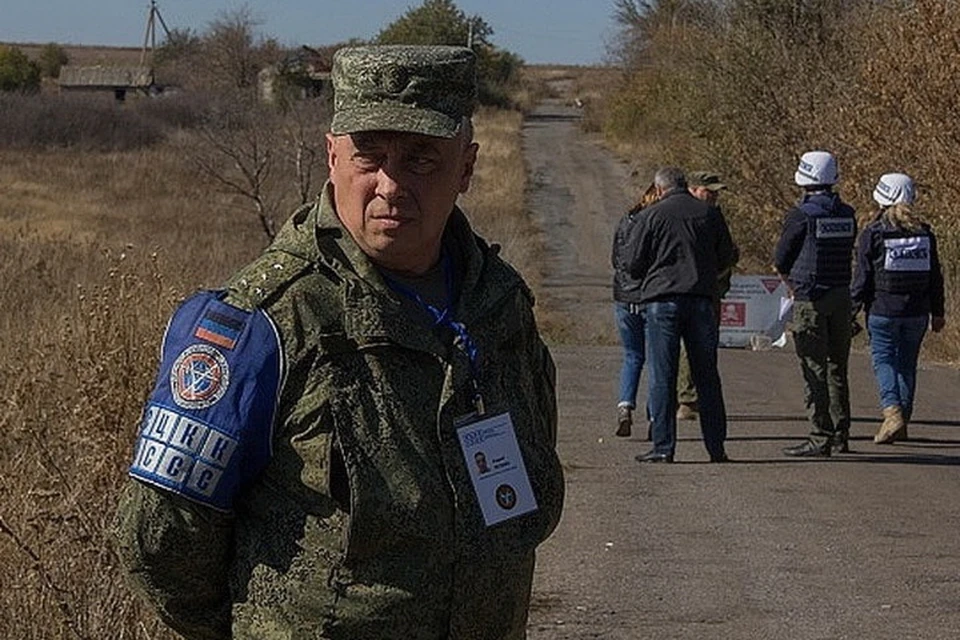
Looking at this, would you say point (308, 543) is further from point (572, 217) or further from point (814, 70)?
point (572, 217)

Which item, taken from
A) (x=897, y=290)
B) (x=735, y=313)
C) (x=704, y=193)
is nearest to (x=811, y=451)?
(x=897, y=290)

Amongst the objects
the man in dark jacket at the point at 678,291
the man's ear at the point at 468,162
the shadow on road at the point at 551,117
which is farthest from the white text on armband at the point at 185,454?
the shadow on road at the point at 551,117

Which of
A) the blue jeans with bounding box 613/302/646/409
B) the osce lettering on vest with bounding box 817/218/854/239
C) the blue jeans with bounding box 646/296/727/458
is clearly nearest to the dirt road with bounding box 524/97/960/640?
the blue jeans with bounding box 613/302/646/409

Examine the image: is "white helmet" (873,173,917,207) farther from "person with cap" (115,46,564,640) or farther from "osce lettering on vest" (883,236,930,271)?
"person with cap" (115,46,564,640)

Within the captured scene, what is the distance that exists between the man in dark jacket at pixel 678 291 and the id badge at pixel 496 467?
7397mm

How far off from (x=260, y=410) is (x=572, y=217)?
40807mm

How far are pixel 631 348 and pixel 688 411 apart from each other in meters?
1.19

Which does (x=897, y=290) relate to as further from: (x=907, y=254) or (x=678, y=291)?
(x=678, y=291)

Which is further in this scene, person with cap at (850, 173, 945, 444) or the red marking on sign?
the red marking on sign

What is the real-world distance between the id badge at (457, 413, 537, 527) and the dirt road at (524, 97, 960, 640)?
3.72 m

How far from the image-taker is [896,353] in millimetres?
12000

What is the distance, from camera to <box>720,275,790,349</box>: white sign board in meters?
21.0

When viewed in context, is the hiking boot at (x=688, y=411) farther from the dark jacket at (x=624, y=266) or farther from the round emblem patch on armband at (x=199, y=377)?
the round emblem patch on armband at (x=199, y=377)

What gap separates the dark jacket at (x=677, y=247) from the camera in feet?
34.9
